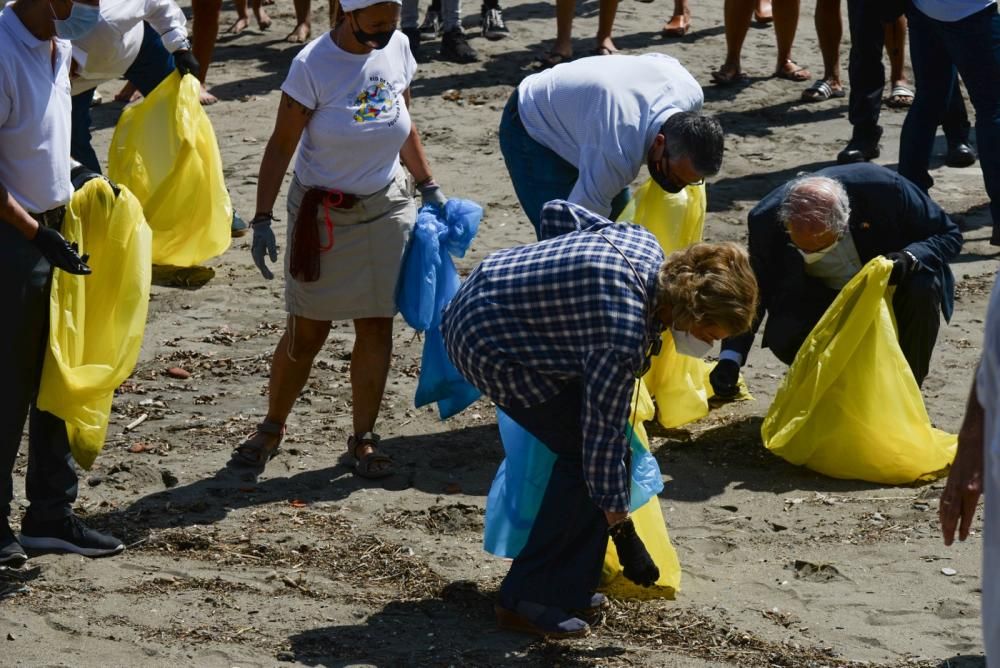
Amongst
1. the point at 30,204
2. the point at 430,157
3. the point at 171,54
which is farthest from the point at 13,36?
the point at 430,157

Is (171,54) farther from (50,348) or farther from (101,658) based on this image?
(101,658)

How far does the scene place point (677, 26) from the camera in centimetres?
1052

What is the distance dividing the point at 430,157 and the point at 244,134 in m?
1.21

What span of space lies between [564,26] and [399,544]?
566 centimetres

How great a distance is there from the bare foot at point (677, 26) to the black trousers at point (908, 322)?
5.34 m

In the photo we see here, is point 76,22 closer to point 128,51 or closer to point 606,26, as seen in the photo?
point 128,51

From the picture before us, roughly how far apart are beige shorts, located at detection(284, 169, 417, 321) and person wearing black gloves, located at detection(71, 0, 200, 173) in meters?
1.89

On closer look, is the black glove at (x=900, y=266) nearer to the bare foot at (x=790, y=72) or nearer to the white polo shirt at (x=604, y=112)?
the white polo shirt at (x=604, y=112)

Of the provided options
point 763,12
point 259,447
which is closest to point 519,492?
point 259,447

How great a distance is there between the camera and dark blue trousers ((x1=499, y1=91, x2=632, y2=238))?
17.2 ft

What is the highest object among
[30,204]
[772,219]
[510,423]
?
[30,204]

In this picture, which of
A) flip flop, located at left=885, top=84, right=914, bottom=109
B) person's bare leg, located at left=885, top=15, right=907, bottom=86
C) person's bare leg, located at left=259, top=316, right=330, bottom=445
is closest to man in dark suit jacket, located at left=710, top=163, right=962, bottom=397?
person's bare leg, located at left=259, top=316, right=330, bottom=445

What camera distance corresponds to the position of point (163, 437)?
214 inches

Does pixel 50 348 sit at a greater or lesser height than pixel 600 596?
greater
